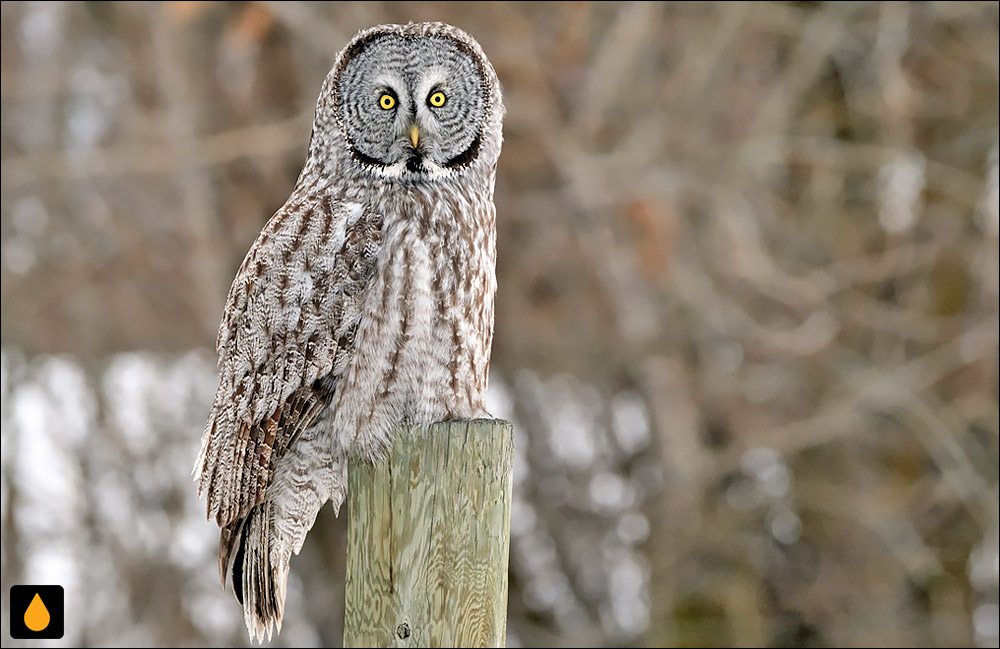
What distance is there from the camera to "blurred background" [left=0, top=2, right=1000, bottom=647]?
5.84m

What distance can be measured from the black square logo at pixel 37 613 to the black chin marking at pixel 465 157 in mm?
1546

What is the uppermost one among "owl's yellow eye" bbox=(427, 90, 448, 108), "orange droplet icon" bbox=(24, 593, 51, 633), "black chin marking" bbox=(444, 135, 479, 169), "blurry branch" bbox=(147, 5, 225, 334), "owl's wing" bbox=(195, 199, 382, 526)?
"blurry branch" bbox=(147, 5, 225, 334)

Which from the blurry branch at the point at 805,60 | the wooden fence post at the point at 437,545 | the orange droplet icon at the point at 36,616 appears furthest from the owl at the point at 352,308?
the blurry branch at the point at 805,60

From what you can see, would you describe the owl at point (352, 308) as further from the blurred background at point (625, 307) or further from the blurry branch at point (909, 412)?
the blurry branch at point (909, 412)

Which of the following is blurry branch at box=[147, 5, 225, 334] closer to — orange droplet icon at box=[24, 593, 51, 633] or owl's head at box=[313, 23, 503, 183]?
orange droplet icon at box=[24, 593, 51, 633]

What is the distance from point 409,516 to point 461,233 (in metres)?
0.75

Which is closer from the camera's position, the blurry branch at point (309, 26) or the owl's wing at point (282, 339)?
the owl's wing at point (282, 339)

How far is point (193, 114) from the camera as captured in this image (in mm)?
5828

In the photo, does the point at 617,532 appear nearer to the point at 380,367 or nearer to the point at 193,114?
the point at 193,114

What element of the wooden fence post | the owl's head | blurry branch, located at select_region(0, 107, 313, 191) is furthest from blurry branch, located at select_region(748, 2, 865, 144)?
the wooden fence post

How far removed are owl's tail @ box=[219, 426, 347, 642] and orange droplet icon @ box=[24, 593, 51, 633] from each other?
3.17ft

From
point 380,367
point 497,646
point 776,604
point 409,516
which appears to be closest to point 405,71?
point 380,367

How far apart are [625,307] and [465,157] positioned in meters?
3.22

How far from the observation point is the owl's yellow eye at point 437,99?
112 inches
